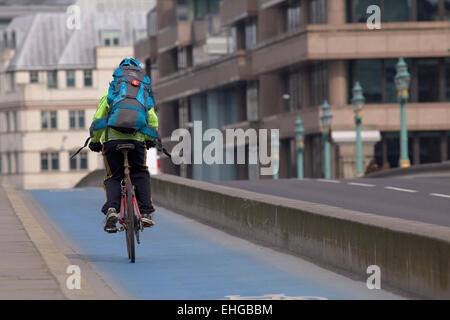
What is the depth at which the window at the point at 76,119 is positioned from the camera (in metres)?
114

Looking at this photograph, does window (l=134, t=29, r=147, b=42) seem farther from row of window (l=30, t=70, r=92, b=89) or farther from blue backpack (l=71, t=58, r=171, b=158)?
blue backpack (l=71, t=58, r=171, b=158)

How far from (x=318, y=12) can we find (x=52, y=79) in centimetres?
5429

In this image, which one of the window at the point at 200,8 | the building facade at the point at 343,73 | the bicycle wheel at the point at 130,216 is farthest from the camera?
the window at the point at 200,8

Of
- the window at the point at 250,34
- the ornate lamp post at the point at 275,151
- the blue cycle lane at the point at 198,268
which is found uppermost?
the window at the point at 250,34

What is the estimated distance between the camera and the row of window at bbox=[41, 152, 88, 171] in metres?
112

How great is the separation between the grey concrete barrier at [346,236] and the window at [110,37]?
315 ft

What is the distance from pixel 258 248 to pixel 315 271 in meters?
2.45

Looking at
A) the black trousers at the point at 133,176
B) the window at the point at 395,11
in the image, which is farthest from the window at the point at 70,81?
the black trousers at the point at 133,176

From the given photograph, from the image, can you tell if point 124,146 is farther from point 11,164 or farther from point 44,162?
point 11,164

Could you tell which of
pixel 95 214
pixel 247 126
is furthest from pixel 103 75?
pixel 95 214

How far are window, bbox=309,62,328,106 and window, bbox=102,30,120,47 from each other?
51465 millimetres

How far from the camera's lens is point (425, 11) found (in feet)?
204

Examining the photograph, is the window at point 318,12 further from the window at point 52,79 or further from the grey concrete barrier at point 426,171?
the window at point 52,79

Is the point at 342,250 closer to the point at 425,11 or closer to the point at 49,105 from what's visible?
the point at 425,11
